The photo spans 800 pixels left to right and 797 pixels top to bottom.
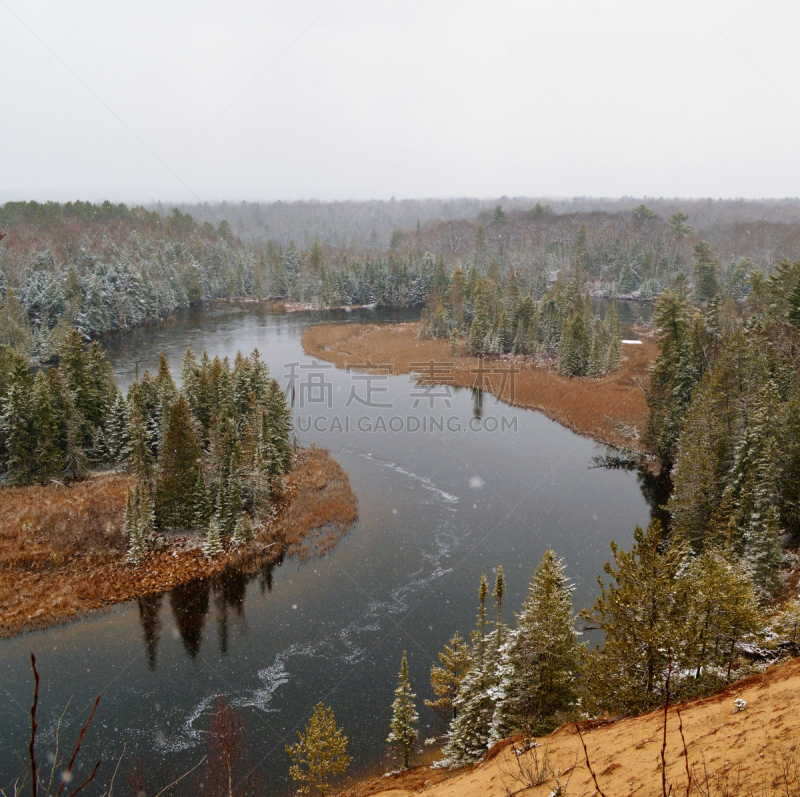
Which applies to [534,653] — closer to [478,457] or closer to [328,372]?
[478,457]

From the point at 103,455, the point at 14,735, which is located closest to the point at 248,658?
the point at 14,735

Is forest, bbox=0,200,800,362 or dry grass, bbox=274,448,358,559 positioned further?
forest, bbox=0,200,800,362

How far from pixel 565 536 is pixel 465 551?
559 centimetres

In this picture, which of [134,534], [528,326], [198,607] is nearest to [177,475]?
[134,534]

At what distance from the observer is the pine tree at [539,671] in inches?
604

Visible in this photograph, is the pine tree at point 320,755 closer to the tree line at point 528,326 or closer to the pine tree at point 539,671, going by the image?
the pine tree at point 539,671

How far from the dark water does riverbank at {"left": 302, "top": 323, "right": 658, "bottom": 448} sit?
25.3 ft

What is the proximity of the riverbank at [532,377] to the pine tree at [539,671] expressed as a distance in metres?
31.2

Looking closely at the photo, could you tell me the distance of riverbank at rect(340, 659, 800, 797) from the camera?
307 inches

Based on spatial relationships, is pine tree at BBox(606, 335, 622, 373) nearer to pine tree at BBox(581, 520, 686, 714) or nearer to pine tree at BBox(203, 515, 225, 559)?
pine tree at BBox(203, 515, 225, 559)

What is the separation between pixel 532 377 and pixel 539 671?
51229 mm

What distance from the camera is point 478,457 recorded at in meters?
42.2

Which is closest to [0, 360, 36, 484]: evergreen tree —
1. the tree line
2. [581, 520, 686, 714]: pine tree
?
[581, 520, 686, 714]: pine tree

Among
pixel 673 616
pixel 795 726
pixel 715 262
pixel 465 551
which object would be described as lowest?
pixel 465 551
